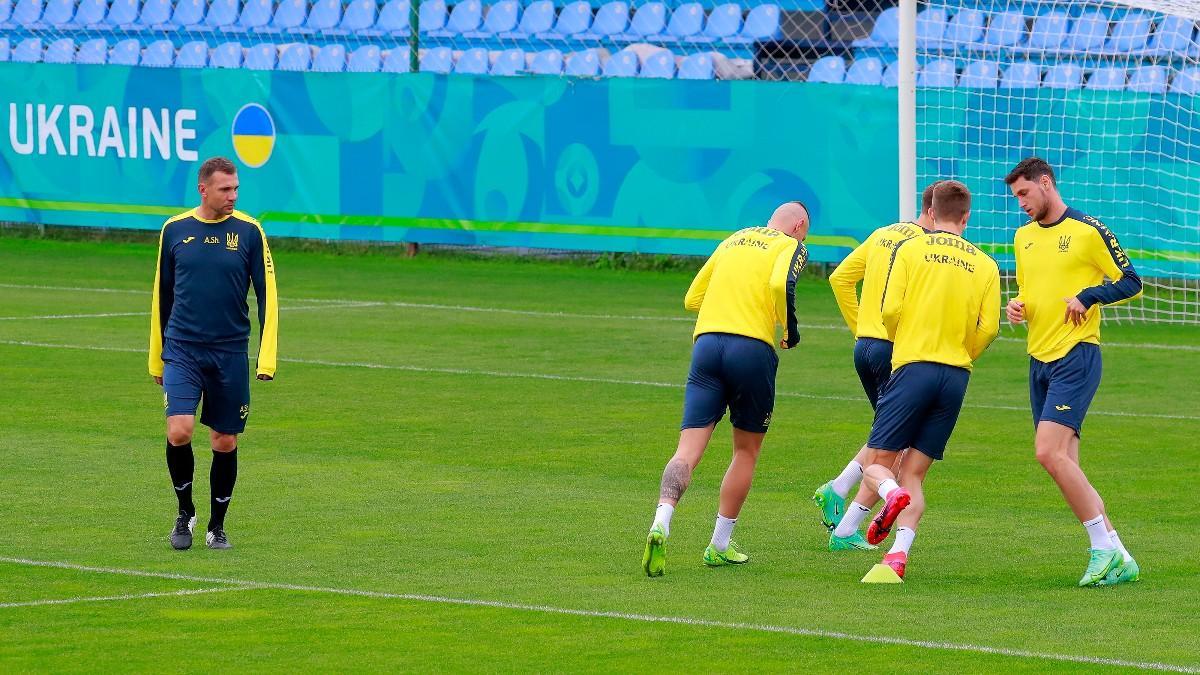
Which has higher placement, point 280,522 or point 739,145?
point 739,145

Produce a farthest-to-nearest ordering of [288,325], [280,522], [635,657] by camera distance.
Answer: [288,325]
[280,522]
[635,657]

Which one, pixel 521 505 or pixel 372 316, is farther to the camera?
pixel 372 316

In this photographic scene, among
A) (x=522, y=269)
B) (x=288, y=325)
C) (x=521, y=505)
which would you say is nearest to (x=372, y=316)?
(x=288, y=325)

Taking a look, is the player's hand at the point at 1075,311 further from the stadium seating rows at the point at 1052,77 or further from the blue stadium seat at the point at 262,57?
the blue stadium seat at the point at 262,57

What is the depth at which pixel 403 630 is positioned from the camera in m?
8.18

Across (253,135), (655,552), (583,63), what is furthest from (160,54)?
(655,552)

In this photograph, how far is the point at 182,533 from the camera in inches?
399

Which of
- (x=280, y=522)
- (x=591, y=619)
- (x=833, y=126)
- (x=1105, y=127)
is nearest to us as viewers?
(x=591, y=619)

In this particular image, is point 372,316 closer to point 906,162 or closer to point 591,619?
point 906,162

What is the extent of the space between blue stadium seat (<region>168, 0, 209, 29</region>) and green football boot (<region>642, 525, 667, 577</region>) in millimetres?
25165

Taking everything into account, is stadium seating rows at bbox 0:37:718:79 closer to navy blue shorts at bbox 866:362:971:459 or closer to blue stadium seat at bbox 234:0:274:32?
blue stadium seat at bbox 234:0:274:32

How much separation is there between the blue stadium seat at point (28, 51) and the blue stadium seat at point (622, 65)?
985 centimetres

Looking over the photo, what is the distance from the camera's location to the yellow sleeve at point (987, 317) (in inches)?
372

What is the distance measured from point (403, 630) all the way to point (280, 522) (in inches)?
111
